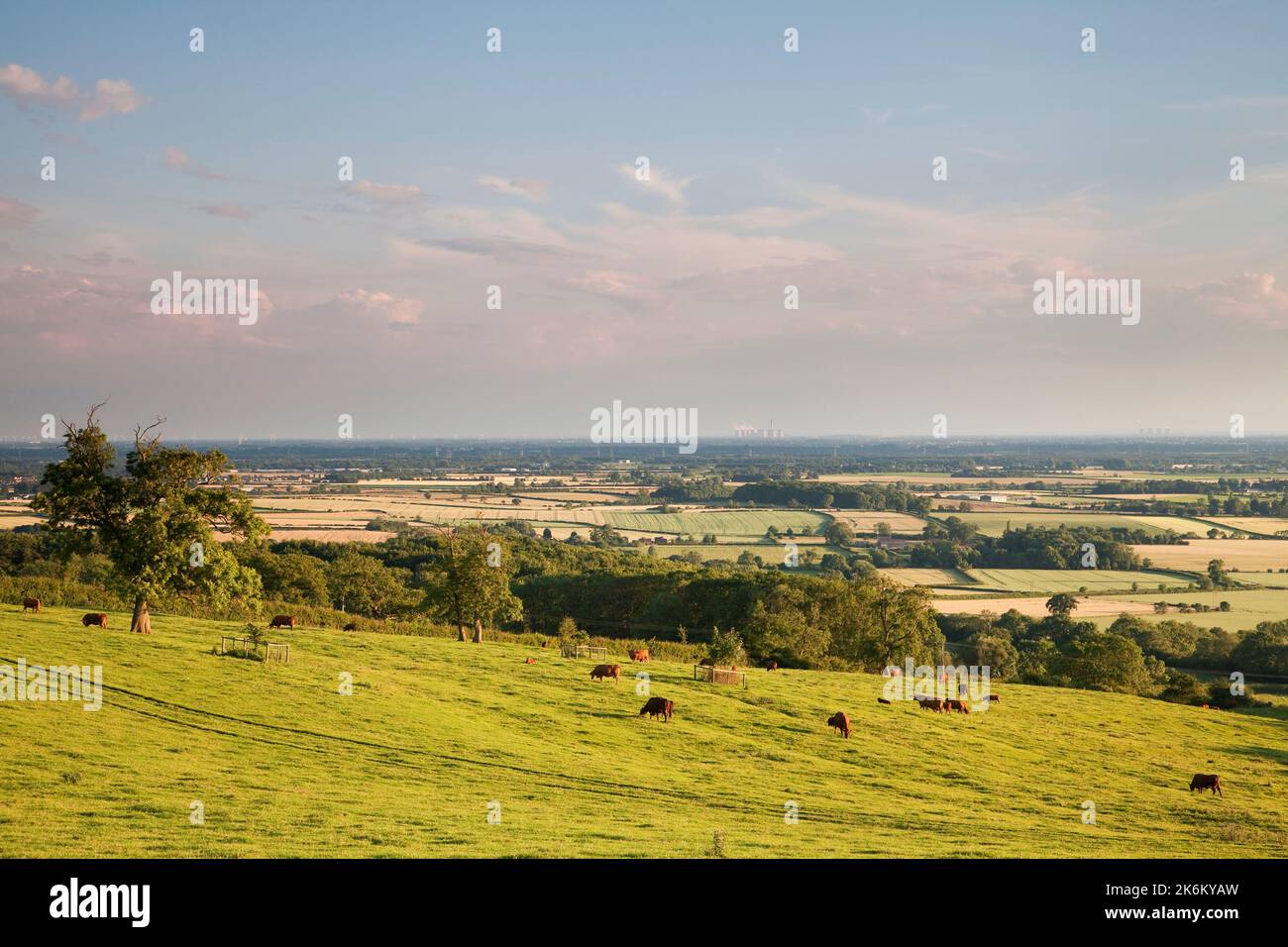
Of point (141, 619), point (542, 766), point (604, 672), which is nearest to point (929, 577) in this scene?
point (604, 672)

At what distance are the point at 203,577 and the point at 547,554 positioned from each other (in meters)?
100

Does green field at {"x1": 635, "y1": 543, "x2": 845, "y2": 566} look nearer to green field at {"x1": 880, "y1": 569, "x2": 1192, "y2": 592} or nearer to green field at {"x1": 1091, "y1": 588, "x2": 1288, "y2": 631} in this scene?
green field at {"x1": 880, "y1": 569, "x2": 1192, "y2": 592}

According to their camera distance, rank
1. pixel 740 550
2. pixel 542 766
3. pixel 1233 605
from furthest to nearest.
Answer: pixel 740 550
pixel 1233 605
pixel 542 766

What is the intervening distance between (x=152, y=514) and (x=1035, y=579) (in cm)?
13750

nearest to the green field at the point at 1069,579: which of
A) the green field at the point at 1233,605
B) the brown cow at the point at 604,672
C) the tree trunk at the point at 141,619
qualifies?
the green field at the point at 1233,605

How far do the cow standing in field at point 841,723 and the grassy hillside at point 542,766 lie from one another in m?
0.58

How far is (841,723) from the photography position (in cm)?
3984

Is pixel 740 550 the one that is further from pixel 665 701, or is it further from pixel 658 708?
pixel 658 708

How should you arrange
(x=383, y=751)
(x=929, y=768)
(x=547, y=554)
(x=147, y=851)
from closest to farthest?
(x=147, y=851) → (x=383, y=751) → (x=929, y=768) → (x=547, y=554)

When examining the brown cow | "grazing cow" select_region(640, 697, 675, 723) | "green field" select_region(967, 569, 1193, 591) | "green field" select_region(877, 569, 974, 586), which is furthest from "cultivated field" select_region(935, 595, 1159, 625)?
"grazing cow" select_region(640, 697, 675, 723)

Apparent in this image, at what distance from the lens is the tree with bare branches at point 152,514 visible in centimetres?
4169
